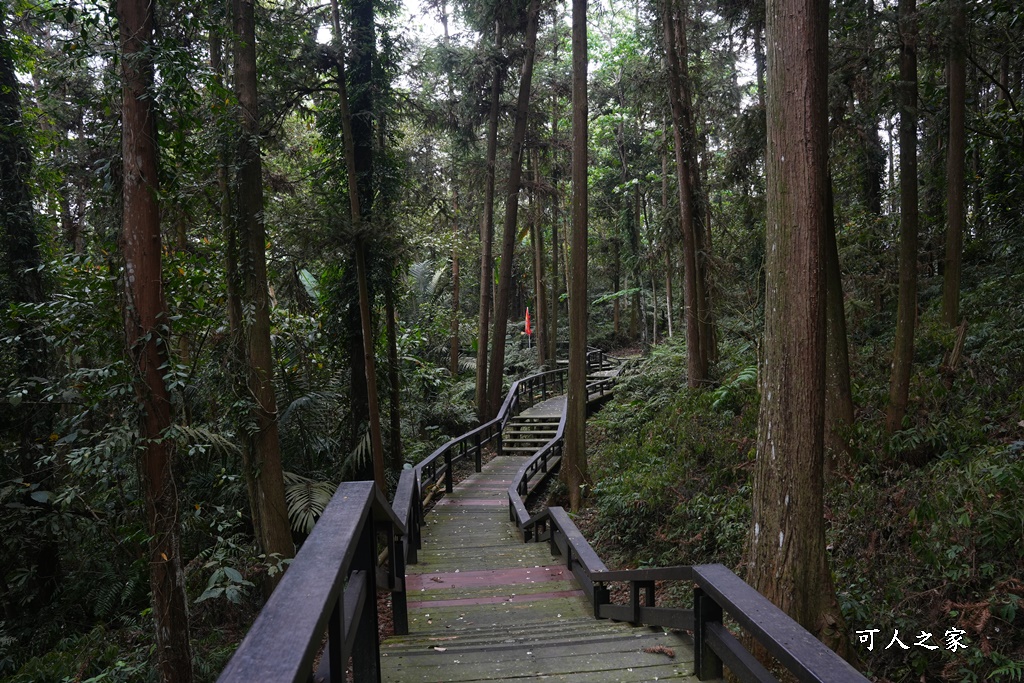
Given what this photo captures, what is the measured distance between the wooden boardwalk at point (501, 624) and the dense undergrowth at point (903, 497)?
1.88 m

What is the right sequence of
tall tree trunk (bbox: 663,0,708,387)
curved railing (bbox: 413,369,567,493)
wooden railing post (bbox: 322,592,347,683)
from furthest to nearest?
tall tree trunk (bbox: 663,0,708,387)
curved railing (bbox: 413,369,567,493)
wooden railing post (bbox: 322,592,347,683)

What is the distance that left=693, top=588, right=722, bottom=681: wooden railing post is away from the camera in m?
3.46

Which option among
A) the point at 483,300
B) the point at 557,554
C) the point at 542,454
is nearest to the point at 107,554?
the point at 557,554

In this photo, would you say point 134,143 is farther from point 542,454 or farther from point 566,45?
point 566,45

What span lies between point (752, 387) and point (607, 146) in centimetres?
2240

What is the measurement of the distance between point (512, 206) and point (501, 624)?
507 inches

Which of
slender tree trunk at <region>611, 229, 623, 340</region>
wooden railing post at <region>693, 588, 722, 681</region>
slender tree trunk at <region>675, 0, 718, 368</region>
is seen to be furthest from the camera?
slender tree trunk at <region>611, 229, 623, 340</region>

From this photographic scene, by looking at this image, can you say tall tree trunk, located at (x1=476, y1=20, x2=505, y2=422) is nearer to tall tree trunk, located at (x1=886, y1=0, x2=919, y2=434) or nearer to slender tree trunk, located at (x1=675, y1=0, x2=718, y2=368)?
slender tree trunk, located at (x1=675, y1=0, x2=718, y2=368)

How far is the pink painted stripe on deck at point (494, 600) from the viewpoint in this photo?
6.88 m

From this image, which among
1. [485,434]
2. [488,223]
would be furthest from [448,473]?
[488,223]

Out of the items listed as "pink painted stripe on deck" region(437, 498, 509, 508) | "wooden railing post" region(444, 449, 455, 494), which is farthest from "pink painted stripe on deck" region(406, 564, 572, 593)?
"wooden railing post" region(444, 449, 455, 494)

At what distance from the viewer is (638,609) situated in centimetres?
513

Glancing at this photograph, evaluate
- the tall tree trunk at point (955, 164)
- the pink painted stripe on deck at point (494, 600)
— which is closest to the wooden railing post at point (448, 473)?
the pink painted stripe on deck at point (494, 600)

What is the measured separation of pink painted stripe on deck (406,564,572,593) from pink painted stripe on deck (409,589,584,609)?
55cm
